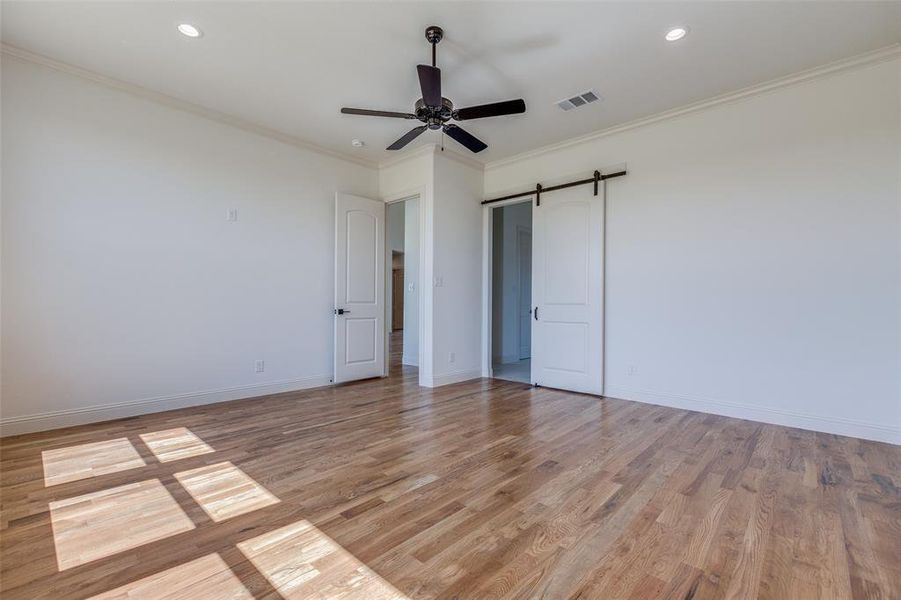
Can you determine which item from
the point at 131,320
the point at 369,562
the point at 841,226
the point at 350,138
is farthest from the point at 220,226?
the point at 841,226

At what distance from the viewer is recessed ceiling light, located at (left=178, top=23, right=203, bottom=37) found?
280 centimetres

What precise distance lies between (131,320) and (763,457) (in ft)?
16.9

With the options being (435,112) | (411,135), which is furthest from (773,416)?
(411,135)

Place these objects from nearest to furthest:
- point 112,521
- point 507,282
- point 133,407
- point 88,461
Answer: point 112,521 → point 88,461 → point 133,407 → point 507,282

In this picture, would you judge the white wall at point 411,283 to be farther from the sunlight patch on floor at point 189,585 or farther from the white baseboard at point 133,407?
the sunlight patch on floor at point 189,585

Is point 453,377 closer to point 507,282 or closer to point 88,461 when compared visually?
point 507,282

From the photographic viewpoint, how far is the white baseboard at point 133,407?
312 centimetres

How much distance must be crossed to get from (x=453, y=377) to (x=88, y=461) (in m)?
3.53

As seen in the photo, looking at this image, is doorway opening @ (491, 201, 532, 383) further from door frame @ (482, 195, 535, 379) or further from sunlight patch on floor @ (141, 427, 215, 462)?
sunlight patch on floor @ (141, 427, 215, 462)

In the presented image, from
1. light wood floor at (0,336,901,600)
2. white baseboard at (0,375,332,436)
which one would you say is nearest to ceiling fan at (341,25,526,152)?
light wood floor at (0,336,901,600)

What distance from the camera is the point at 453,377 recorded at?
5.20 m

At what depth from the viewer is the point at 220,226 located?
4.14m

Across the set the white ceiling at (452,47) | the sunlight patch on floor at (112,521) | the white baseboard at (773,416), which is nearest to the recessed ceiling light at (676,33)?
the white ceiling at (452,47)

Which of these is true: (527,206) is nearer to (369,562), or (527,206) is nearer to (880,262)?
(880,262)
